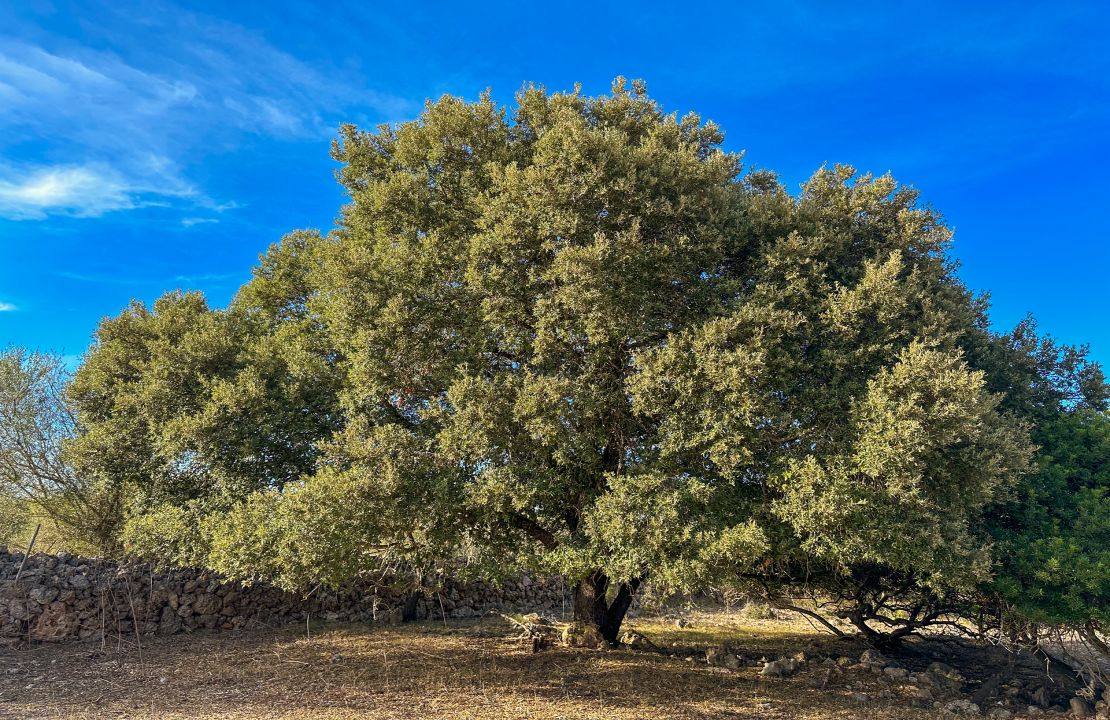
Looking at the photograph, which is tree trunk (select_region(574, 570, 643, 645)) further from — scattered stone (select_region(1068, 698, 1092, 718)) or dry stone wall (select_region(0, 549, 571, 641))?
scattered stone (select_region(1068, 698, 1092, 718))

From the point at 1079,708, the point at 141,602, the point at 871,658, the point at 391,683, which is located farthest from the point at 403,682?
the point at 1079,708

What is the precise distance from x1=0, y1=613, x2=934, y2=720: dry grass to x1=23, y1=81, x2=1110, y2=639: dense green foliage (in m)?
2.13

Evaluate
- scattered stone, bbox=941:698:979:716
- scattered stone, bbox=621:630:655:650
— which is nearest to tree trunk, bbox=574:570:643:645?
scattered stone, bbox=621:630:655:650

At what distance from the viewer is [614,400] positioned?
35.2 ft

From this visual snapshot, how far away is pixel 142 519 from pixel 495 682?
7.82m

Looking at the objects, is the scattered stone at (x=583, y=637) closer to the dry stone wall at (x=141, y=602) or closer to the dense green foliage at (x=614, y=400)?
the dry stone wall at (x=141, y=602)

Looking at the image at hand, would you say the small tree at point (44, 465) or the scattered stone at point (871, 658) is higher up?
the small tree at point (44, 465)

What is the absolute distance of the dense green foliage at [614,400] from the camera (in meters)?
9.46

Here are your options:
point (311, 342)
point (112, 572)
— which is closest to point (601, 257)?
point (311, 342)

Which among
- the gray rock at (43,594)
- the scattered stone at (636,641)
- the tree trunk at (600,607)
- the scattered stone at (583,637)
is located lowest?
the scattered stone at (636,641)

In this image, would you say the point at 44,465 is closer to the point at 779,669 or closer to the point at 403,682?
the point at 403,682

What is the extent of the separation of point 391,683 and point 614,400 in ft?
22.7

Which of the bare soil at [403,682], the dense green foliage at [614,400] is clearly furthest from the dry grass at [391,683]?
the dense green foliage at [614,400]

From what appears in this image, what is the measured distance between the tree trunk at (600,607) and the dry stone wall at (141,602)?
9.40ft
